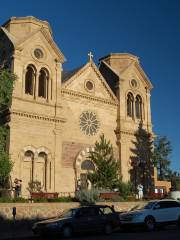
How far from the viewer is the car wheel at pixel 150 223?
76.8 ft

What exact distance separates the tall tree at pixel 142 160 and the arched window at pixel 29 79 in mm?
14009

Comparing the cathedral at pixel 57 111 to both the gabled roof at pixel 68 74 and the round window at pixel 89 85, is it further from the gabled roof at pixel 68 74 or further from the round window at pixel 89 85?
the gabled roof at pixel 68 74

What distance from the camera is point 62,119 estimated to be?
4019 cm

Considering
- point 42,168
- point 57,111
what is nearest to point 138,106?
point 57,111

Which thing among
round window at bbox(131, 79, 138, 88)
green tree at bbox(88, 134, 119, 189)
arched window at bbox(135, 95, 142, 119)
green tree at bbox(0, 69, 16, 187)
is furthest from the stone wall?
round window at bbox(131, 79, 138, 88)

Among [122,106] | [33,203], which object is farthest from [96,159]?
[33,203]

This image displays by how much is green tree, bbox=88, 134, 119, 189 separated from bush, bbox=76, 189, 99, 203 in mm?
5410

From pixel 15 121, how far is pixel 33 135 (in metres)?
2.33

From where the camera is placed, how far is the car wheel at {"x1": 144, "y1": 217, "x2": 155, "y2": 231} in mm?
23422

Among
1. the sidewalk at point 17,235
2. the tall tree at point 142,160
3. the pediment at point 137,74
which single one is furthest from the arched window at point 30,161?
the pediment at point 137,74

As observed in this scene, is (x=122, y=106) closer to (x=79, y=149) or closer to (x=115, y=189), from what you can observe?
(x=79, y=149)

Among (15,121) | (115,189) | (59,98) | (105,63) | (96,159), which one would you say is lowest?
(115,189)

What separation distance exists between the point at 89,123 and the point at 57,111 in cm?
450

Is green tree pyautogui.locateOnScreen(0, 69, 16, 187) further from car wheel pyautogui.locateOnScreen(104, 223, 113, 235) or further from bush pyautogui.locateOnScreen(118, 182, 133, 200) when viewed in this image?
car wheel pyautogui.locateOnScreen(104, 223, 113, 235)
